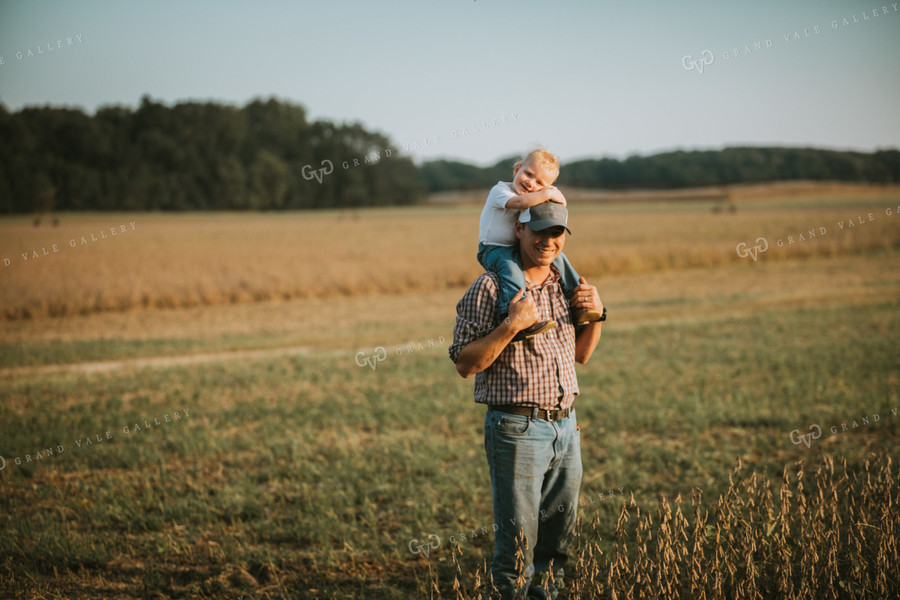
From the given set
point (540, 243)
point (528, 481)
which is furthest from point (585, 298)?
point (528, 481)

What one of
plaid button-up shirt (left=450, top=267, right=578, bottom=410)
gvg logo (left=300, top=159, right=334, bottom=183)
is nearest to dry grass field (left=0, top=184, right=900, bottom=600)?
plaid button-up shirt (left=450, top=267, right=578, bottom=410)

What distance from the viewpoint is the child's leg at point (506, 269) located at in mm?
3004

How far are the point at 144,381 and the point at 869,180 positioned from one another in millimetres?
95139

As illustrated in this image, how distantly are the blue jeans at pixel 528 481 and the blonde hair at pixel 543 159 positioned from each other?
1224mm

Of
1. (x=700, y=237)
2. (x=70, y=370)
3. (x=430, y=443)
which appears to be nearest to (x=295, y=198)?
(x=700, y=237)

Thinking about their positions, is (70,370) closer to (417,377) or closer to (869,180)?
(417,377)

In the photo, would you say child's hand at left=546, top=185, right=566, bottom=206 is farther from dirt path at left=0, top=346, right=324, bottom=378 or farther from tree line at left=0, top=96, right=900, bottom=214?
tree line at left=0, top=96, right=900, bottom=214

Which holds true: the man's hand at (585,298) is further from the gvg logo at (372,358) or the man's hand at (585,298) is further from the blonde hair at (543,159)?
the gvg logo at (372,358)

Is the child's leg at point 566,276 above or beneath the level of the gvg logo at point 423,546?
above

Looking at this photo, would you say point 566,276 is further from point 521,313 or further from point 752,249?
point 752,249

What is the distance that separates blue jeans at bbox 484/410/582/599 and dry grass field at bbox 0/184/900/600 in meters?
0.21

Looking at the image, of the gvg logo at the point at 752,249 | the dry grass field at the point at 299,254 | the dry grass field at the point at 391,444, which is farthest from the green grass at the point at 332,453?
the gvg logo at the point at 752,249

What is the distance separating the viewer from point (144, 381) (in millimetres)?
9820

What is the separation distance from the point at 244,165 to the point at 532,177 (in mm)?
68351
